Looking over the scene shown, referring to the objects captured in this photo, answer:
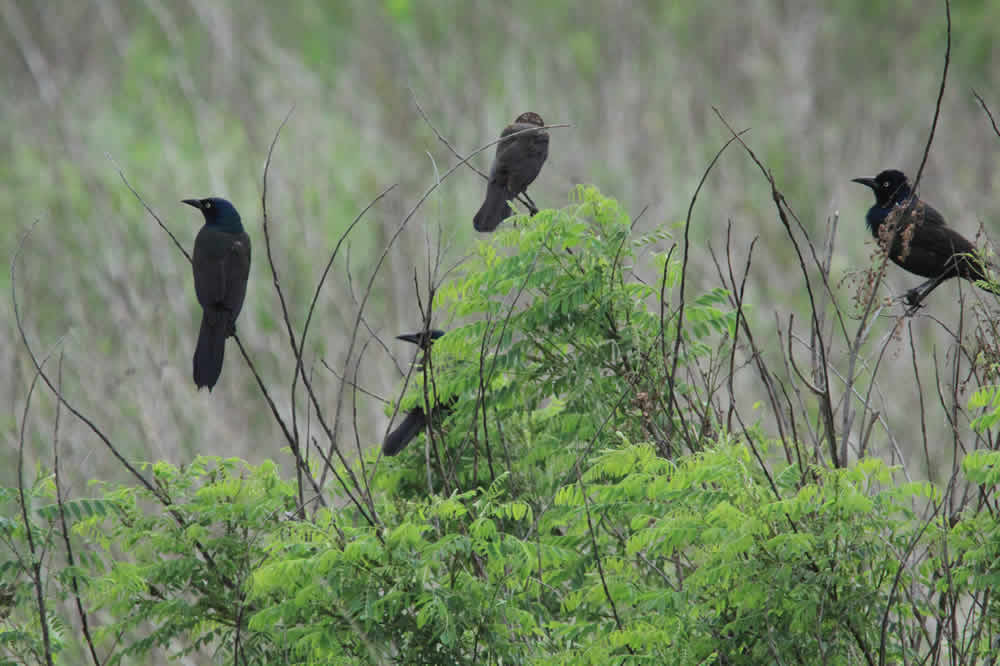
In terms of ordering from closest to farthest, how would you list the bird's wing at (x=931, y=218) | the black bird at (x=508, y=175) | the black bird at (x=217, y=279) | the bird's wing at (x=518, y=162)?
the black bird at (x=217, y=279) → the bird's wing at (x=931, y=218) → the black bird at (x=508, y=175) → the bird's wing at (x=518, y=162)

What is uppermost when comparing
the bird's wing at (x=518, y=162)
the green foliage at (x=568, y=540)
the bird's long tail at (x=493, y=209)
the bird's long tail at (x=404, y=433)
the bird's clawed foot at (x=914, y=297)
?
the bird's wing at (x=518, y=162)

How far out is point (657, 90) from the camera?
19.8 m

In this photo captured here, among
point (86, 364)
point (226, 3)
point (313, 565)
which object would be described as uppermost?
point (226, 3)

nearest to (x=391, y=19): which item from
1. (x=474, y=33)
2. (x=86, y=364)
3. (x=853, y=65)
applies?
(x=474, y=33)

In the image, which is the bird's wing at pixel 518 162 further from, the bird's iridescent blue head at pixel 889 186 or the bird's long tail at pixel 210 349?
the bird's long tail at pixel 210 349

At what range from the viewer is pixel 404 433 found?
189 inches

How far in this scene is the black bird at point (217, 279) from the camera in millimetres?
4473

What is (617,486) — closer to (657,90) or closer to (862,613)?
(862,613)

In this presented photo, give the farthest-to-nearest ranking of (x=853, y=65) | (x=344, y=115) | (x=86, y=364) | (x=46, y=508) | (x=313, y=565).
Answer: (x=853, y=65)
(x=344, y=115)
(x=86, y=364)
(x=46, y=508)
(x=313, y=565)

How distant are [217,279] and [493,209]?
1.43 metres

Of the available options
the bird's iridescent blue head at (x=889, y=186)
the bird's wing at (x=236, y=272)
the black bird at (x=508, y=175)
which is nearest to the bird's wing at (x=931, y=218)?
the bird's iridescent blue head at (x=889, y=186)

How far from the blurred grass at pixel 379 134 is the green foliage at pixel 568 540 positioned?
19.3ft

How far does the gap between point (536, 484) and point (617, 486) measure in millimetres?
1256

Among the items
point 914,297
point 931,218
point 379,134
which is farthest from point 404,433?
Answer: point 379,134
